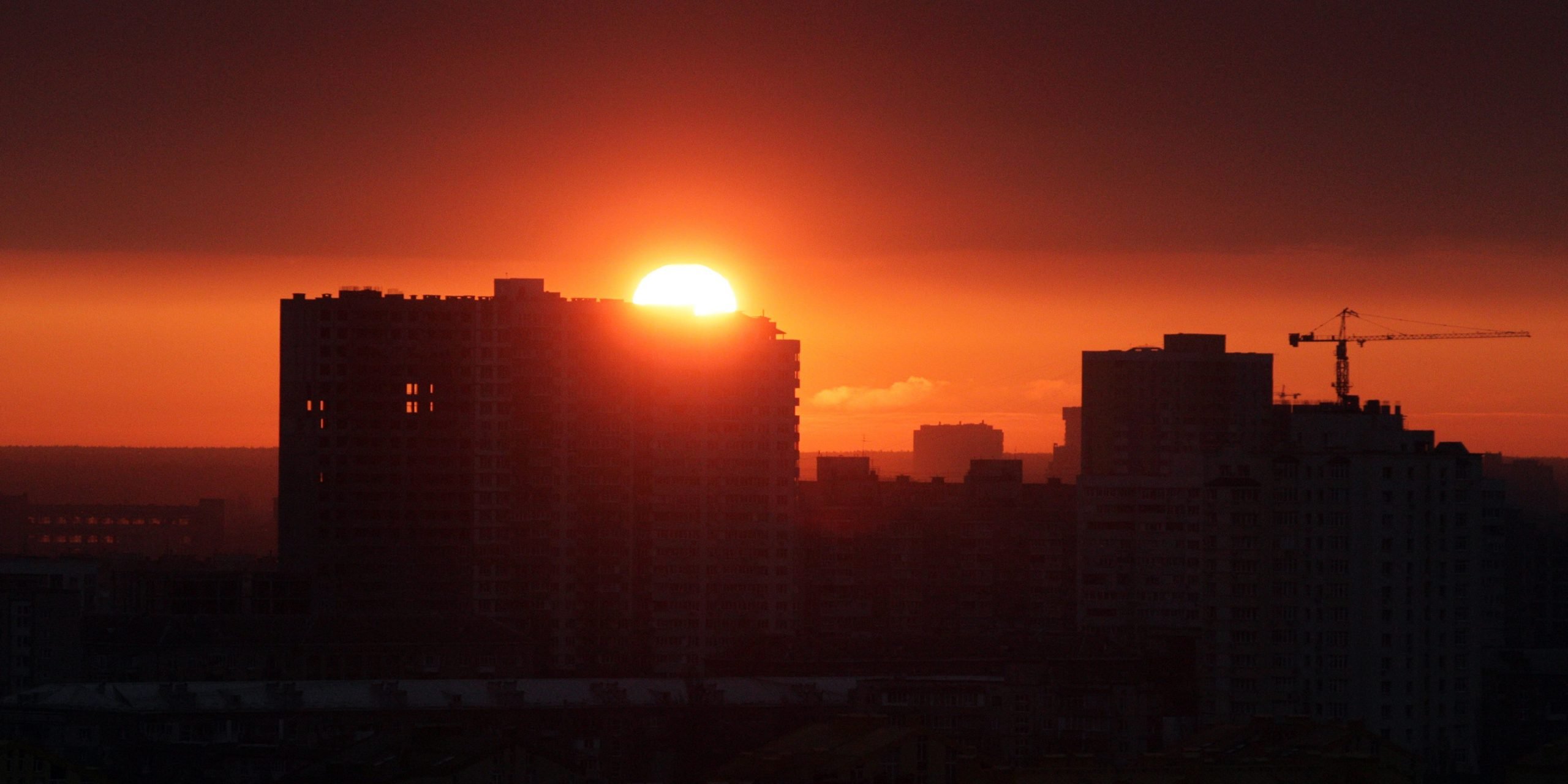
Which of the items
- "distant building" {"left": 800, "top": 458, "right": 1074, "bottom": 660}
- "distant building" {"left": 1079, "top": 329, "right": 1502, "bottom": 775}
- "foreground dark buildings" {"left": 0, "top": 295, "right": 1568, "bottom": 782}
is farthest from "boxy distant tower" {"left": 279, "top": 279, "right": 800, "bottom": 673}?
"distant building" {"left": 1079, "top": 329, "right": 1502, "bottom": 775}

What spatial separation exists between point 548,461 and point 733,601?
47.2ft

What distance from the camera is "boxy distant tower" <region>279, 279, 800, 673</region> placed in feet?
487

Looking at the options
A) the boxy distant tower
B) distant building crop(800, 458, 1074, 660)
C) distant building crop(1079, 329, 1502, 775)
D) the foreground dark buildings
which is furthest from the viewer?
distant building crop(800, 458, 1074, 660)

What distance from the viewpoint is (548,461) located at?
152 metres

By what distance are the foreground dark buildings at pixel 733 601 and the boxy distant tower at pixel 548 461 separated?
204 mm

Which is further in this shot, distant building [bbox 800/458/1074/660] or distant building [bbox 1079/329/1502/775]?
distant building [bbox 800/458/1074/660]

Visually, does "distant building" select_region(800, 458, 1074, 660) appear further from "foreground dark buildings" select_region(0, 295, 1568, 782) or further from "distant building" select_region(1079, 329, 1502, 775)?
"distant building" select_region(1079, 329, 1502, 775)

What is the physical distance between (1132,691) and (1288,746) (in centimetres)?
2382

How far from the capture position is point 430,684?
108312 mm

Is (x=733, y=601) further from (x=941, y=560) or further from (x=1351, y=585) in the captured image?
(x=1351, y=585)

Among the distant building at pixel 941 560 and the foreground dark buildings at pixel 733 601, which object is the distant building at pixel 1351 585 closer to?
the foreground dark buildings at pixel 733 601

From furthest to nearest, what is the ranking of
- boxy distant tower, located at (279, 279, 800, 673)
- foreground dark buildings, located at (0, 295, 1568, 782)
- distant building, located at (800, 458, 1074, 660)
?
distant building, located at (800, 458, 1074, 660)
boxy distant tower, located at (279, 279, 800, 673)
foreground dark buildings, located at (0, 295, 1568, 782)

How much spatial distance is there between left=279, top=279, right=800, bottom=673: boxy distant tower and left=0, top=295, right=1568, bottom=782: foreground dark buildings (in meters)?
0.20

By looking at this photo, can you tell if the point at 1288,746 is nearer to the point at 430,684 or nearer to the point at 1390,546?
the point at 1390,546
